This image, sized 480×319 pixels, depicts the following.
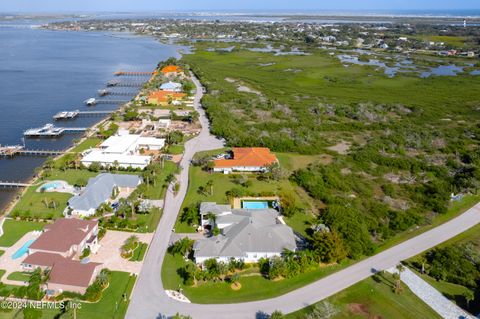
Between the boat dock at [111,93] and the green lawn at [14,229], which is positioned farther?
the boat dock at [111,93]

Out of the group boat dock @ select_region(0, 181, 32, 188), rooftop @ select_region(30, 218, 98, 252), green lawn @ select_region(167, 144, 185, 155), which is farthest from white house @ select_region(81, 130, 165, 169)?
rooftop @ select_region(30, 218, 98, 252)

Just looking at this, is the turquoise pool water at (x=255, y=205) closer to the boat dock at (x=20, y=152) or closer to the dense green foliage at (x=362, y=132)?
the dense green foliage at (x=362, y=132)

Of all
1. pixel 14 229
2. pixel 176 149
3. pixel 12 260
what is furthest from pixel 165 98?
pixel 12 260

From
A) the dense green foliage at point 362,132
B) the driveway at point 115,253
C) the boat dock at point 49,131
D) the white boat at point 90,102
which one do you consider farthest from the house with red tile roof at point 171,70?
the driveway at point 115,253

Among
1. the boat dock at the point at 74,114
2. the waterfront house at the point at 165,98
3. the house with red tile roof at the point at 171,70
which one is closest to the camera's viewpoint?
the boat dock at the point at 74,114

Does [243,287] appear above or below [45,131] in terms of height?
below

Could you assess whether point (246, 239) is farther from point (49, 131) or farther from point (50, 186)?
point (49, 131)

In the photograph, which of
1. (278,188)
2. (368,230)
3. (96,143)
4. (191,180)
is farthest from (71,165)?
(368,230)
